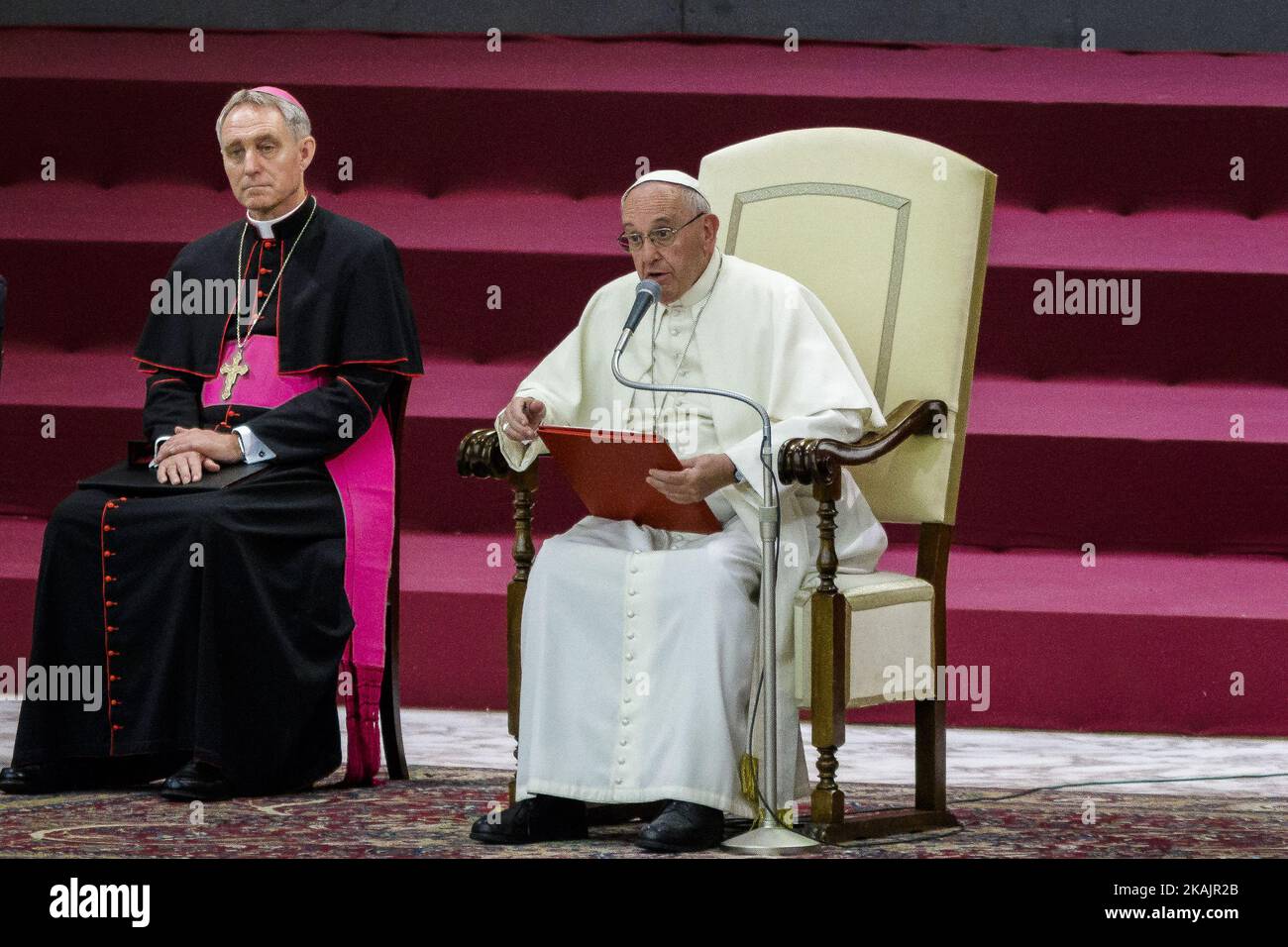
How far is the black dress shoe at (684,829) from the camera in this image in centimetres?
342

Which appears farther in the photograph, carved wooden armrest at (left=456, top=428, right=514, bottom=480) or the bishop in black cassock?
the bishop in black cassock

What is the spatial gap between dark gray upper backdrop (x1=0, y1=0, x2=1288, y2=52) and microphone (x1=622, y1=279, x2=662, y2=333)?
3.50 m

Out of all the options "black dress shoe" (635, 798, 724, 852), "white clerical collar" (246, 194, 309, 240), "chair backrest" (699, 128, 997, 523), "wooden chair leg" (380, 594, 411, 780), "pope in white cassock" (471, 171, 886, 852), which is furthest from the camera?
Answer: "white clerical collar" (246, 194, 309, 240)

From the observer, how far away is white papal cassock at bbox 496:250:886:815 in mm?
3553

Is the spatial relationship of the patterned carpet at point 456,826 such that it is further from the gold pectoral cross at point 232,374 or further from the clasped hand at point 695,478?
the gold pectoral cross at point 232,374

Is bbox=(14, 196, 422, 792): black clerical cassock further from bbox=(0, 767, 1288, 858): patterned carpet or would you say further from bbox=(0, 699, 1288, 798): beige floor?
bbox=(0, 699, 1288, 798): beige floor

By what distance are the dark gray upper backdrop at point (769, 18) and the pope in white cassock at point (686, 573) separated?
3.11 m

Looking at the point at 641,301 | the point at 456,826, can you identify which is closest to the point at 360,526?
the point at 456,826

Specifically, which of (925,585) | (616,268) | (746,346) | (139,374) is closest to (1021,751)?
(925,585)

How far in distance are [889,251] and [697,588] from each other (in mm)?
934

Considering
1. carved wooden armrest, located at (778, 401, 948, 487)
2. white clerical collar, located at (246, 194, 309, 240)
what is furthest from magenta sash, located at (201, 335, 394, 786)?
carved wooden armrest, located at (778, 401, 948, 487)

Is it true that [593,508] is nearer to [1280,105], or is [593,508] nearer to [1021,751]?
[1021,751]

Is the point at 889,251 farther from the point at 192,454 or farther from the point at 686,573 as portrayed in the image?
the point at 192,454

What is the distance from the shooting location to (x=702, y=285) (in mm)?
4043
